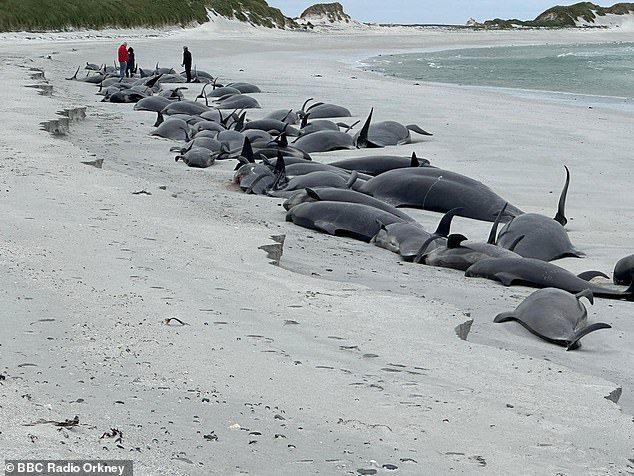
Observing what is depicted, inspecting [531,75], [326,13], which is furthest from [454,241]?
[326,13]

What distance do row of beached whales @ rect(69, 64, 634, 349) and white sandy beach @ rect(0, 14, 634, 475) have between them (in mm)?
146

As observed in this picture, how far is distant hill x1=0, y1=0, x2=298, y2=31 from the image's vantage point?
48.2m

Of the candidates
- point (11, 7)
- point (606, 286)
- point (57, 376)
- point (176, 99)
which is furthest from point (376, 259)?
point (11, 7)

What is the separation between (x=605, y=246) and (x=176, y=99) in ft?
37.5

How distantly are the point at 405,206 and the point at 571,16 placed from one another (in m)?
135

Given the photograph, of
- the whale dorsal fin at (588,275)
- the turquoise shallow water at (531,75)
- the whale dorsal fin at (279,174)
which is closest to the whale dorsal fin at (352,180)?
the whale dorsal fin at (279,174)

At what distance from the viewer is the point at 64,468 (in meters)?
2.72

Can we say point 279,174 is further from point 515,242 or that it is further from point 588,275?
point 588,275

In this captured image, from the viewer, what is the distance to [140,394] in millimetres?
3453

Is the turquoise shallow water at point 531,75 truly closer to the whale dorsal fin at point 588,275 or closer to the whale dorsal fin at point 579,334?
the whale dorsal fin at point 588,275

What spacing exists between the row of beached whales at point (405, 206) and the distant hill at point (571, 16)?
123963 mm

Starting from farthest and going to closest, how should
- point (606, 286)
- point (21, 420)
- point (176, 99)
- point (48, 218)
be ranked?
point (176, 99), point (606, 286), point (48, 218), point (21, 420)

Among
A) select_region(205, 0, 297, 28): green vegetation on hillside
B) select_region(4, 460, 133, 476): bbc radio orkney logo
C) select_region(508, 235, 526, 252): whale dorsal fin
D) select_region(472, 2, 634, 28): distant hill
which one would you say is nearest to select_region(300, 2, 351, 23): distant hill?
select_region(472, 2, 634, 28): distant hill

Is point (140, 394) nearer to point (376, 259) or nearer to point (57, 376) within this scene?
point (57, 376)
